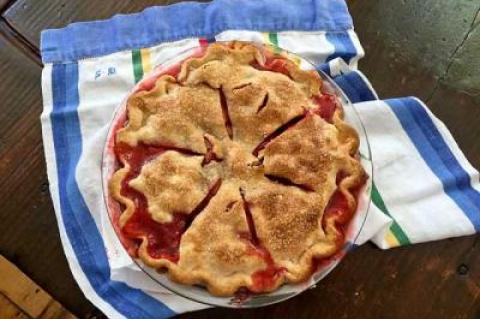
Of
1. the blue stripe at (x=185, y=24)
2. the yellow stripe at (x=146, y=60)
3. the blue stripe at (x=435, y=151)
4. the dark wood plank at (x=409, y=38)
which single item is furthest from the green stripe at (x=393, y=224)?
the yellow stripe at (x=146, y=60)

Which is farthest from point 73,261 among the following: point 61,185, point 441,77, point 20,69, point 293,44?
point 441,77

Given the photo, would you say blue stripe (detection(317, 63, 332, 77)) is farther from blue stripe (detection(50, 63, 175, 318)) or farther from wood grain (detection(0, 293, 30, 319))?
wood grain (detection(0, 293, 30, 319))

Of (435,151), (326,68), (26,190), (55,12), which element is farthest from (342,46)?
(26,190)

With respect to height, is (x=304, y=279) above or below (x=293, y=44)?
below

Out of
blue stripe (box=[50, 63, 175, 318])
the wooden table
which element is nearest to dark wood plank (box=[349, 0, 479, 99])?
the wooden table

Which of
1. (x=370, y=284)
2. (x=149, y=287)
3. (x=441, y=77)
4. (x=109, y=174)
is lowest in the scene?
(x=370, y=284)

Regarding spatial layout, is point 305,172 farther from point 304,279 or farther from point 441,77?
point 441,77
